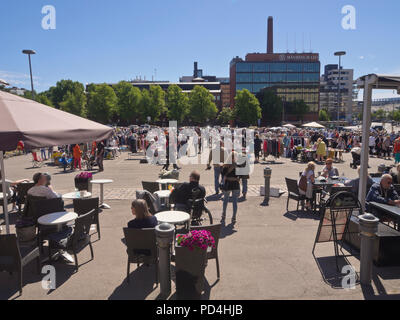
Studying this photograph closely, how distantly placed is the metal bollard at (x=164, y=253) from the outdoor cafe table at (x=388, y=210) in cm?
448

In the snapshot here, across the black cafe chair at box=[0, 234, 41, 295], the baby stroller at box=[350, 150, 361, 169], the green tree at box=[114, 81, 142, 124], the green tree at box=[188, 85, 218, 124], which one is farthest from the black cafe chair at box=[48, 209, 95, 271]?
the green tree at box=[188, 85, 218, 124]

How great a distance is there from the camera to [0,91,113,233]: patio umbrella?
3773 millimetres

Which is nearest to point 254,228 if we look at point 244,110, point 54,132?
point 54,132

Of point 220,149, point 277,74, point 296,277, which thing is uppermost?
point 277,74

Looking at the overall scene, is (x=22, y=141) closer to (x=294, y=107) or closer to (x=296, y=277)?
(x=296, y=277)

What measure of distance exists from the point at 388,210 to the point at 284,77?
9211cm

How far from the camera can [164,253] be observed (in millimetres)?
4352

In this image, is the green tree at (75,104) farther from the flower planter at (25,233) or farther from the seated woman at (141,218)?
the seated woman at (141,218)

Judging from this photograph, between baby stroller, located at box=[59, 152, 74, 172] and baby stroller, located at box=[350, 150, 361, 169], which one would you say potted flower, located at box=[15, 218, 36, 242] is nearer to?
baby stroller, located at box=[59, 152, 74, 172]

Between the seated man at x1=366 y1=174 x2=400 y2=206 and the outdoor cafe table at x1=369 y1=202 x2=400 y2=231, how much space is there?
0.83 ft

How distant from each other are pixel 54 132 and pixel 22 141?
0.60 metres

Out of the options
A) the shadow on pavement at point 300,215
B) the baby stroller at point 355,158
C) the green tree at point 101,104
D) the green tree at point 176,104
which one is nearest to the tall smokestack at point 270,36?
the green tree at point 176,104

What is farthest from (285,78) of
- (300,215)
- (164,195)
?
(164,195)

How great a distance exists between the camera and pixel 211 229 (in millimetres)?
4789
